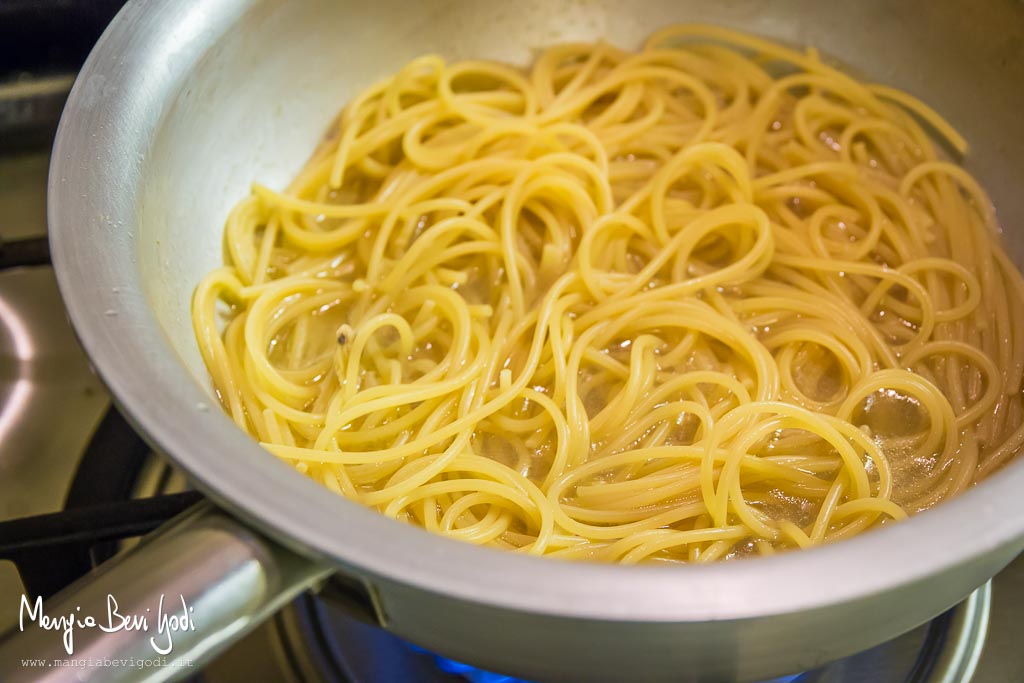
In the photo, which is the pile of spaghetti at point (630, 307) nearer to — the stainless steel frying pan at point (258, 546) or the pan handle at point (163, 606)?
the stainless steel frying pan at point (258, 546)

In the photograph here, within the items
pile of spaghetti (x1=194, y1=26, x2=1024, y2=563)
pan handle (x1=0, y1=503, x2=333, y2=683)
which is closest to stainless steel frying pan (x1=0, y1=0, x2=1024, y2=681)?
pan handle (x1=0, y1=503, x2=333, y2=683)

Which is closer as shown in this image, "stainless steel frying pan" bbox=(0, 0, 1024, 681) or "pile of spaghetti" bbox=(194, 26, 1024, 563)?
"stainless steel frying pan" bbox=(0, 0, 1024, 681)

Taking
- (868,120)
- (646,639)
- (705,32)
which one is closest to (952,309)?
(868,120)

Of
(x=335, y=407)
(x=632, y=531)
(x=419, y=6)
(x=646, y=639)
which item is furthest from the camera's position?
(x=419, y=6)

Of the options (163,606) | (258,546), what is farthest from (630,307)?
(163,606)

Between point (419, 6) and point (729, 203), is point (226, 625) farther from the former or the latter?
point (419, 6)

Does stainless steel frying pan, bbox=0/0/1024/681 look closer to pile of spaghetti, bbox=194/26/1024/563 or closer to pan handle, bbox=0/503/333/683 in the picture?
pan handle, bbox=0/503/333/683
